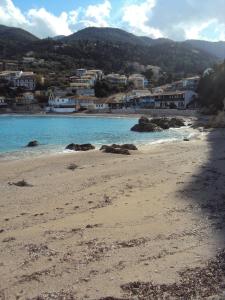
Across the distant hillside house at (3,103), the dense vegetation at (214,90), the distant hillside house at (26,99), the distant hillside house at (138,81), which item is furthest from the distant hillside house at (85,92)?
the dense vegetation at (214,90)

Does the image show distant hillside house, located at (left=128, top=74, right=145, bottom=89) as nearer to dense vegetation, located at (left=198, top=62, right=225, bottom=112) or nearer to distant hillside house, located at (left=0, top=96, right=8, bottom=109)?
distant hillside house, located at (left=0, top=96, right=8, bottom=109)

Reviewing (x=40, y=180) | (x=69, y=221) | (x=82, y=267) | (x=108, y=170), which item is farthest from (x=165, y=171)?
(x=82, y=267)

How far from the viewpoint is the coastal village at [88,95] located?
372 ft

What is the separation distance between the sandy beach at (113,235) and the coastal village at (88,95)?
90.0 m

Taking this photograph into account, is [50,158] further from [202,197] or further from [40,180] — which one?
[202,197]

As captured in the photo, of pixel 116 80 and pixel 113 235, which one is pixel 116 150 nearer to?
pixel 113 235

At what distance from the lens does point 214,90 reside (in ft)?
276

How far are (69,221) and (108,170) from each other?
916 cm

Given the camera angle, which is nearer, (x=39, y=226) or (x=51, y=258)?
(x=51, y=258)

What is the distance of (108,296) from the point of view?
7.41 m

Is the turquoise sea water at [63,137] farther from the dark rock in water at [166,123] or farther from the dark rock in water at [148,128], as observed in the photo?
the dark rock in water at [166,123]

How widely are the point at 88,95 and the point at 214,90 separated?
171 ft

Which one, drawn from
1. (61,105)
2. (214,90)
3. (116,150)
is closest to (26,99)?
(61,105)

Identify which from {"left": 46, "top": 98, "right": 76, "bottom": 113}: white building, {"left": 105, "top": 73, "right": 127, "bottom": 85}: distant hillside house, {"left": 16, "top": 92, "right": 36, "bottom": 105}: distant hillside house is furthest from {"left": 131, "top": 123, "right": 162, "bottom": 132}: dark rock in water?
{"left": 105, "top": 73, "right": 127, "bottom": 85}: distant hillside house
